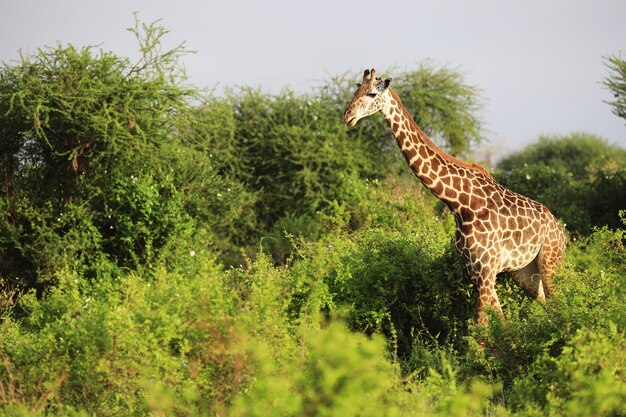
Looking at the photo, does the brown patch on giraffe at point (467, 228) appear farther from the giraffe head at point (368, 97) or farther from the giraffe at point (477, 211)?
the giraffe head at point (368, 97)

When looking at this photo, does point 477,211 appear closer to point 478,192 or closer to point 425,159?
point 478,192

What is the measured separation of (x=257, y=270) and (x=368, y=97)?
8.32 feet

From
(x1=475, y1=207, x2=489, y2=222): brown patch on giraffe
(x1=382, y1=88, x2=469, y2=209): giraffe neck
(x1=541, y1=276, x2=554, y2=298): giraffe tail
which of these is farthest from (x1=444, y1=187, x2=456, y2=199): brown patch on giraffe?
(x1=541, y1=276, x2=554, y2=298): giraffe tail

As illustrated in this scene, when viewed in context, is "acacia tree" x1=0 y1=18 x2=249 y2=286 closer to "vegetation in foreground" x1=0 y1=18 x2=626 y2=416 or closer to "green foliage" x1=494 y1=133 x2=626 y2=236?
"vegetation in foreground" x1=0 y1=18 x2=626 y2=416

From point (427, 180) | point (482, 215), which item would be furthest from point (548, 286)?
point (427, 180)

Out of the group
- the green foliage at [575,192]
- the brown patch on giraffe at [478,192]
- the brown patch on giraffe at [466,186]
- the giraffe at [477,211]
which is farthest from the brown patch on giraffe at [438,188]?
the green foliage at [575,192]

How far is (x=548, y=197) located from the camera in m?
Result: 20.1

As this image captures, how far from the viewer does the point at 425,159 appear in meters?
10.1

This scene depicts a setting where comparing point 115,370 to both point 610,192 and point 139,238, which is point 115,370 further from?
point 610,192

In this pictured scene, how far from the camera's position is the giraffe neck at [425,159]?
33.0 ft

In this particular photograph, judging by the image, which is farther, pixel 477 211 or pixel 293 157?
pixel 293 157

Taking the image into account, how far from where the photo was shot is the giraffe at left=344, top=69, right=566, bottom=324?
9.92 m

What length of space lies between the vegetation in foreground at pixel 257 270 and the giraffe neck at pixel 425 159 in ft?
3.05

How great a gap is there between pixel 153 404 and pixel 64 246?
857cm
